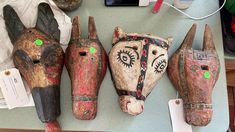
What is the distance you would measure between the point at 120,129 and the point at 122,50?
0.22 metres

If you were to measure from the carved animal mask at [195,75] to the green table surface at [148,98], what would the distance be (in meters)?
0.05

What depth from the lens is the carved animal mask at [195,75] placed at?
30.8 inches

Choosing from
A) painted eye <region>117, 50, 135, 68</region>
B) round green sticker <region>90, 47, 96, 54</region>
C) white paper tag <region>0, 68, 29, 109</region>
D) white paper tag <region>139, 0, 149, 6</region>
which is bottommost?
white paper tag <region>0, 68, 29, 109</region>

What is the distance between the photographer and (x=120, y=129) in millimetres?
821

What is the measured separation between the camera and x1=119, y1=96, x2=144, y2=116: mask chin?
767 mm

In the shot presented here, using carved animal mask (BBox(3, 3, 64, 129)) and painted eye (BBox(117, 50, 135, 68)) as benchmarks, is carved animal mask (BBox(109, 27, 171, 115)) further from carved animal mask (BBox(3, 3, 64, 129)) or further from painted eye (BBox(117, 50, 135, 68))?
carved animal mask (BBox(3, 3, 64, 129))

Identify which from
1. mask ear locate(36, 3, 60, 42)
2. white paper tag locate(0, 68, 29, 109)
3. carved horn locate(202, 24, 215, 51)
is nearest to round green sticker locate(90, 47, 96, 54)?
mask ear locate(36, 3, 60, 42)

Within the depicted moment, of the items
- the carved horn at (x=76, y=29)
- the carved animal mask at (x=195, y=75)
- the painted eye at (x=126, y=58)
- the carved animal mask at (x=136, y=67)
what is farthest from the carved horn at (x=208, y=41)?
the carved horn at (x=76, y=29)

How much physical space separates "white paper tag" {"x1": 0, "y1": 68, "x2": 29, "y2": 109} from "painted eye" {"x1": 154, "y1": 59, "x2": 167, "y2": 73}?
37 cm

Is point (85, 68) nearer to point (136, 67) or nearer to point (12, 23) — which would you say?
point (136, 67)

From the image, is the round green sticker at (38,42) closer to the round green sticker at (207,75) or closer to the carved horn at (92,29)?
the carved horn at (92,29)

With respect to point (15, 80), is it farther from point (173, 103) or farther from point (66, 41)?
point (173, 103)

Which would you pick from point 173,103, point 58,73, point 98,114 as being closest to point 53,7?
point 58,73

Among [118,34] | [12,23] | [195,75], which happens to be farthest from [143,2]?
[12,23]
